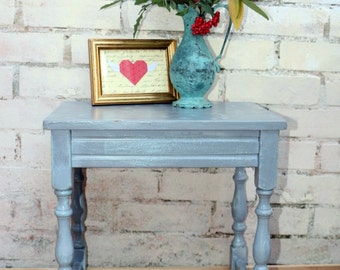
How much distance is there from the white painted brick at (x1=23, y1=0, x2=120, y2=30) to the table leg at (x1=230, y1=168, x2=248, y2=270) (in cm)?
60

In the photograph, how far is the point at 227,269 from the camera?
1.66 meters

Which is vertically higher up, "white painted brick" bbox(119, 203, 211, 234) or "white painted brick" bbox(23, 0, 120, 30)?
"white painted brick" bbox(23, 0, 120, 30)

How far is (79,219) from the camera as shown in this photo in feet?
4.98

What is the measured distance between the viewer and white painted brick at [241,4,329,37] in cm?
154

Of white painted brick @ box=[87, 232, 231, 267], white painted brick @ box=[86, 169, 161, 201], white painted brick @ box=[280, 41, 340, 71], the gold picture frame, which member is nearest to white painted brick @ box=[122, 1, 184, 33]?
the gold picture frame

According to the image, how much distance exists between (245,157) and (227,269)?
2.06 ft

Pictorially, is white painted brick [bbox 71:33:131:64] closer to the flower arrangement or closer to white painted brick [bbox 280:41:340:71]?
the flower arrangement

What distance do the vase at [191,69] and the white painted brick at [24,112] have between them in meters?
0.44

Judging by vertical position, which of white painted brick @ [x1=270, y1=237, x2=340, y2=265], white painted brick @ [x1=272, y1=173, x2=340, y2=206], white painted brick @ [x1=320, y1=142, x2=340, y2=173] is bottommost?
white painted brick @ [x1=270, y1=237, x2=340, y2=265]

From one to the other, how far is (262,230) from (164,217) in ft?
1.64

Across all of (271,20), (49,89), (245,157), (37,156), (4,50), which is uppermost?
(271,20)

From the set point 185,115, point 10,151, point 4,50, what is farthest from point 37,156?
point 185,115

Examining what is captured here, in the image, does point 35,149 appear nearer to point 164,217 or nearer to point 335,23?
point 164,217

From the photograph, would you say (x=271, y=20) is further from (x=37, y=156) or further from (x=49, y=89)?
(x=37, y=156)
